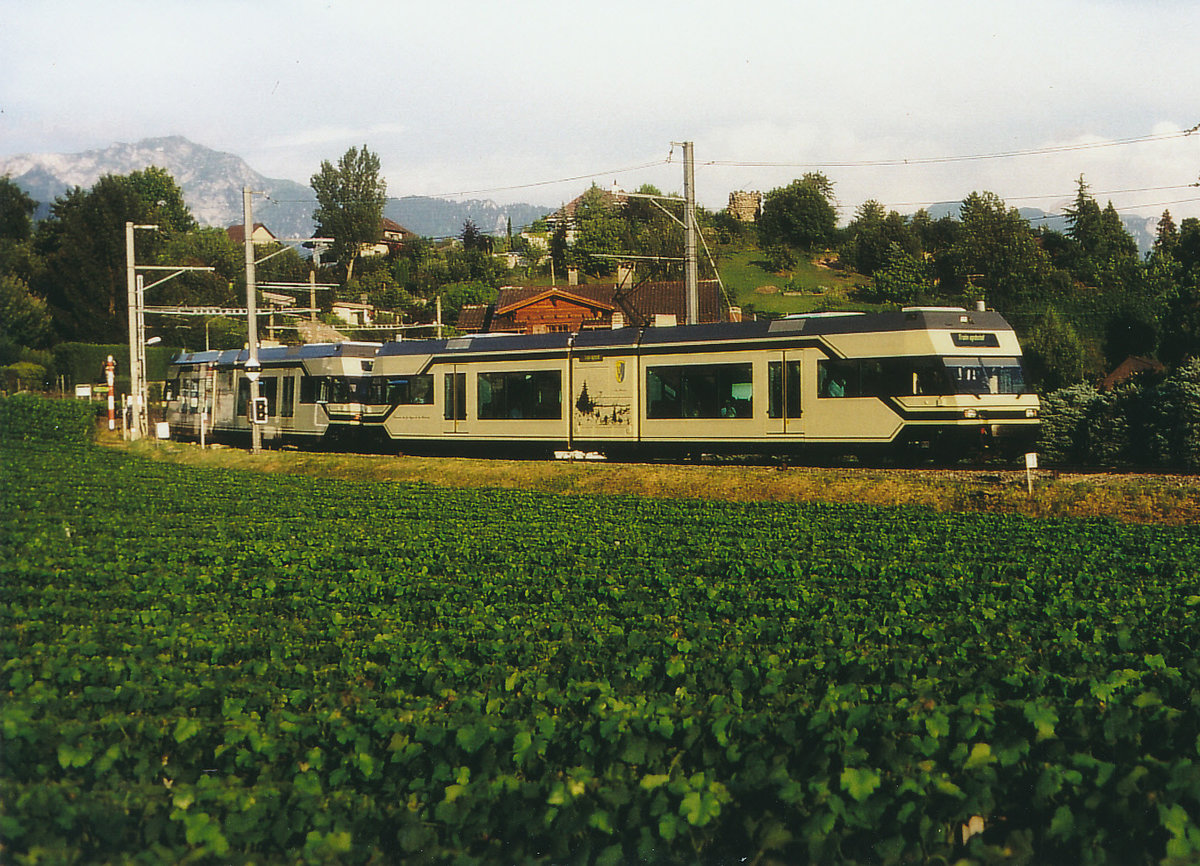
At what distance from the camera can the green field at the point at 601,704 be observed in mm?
5273

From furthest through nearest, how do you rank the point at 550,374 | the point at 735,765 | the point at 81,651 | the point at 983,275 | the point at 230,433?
the point at 983,275 → the point at 230,433 → the point at 550,374 → the point at 81,651 → the point at 735,765

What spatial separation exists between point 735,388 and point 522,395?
6.42 metres

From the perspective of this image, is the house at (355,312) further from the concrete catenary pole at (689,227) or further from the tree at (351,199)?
the concrete catenary pole at (689,227)

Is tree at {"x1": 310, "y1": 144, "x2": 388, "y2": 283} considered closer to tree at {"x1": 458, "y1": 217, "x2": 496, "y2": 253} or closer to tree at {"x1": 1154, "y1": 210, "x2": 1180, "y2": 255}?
tree at {"x1": 458, "y1": 217, "x2": 496, "y2": 253}

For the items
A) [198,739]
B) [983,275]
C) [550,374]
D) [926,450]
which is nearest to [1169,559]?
[926,450]

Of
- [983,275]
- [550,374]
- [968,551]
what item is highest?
[983,275]

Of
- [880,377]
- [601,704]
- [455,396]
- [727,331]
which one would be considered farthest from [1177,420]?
[601,704]

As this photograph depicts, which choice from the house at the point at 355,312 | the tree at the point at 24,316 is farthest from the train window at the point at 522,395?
the house at the point at 355,312

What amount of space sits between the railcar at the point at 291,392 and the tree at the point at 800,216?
83956 mm

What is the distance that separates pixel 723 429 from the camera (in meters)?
24.0

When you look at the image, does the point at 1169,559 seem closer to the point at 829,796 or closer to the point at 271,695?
the point at 829,796

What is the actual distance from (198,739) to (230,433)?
113 ft

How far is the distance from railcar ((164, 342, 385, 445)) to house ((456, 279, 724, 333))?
104ft

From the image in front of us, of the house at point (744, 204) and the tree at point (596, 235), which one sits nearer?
the tree at point (596, 235)
